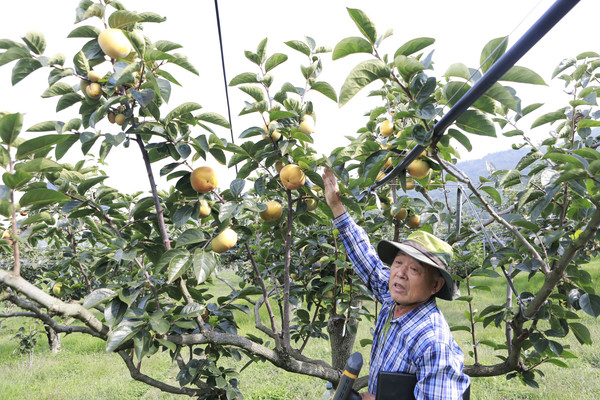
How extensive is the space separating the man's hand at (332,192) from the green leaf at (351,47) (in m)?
0.54

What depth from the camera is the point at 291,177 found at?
1518 mm

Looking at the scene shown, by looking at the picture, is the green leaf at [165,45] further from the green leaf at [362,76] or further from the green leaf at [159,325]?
the green leaf at [159,325]

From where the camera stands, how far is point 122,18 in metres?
1.33

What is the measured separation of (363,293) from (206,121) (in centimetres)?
133

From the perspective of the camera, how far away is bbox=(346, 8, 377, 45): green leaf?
3.68ft

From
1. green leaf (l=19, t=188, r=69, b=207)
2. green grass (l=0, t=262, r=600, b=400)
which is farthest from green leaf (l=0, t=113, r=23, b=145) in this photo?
green grass (l=0, t=262, r=600, b=400)

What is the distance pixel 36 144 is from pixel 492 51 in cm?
131

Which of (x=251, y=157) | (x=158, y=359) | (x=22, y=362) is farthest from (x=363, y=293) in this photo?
(x=22, y=362)

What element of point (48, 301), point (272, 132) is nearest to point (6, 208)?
point (48, 301)

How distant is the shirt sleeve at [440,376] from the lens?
1.07 meters

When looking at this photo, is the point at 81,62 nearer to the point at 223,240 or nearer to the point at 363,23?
the point at 223,240

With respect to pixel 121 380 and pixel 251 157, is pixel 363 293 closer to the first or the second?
pixel 251 157

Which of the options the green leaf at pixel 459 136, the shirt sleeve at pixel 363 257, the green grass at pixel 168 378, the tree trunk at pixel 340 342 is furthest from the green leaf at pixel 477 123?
the green grass at pixel 168 378

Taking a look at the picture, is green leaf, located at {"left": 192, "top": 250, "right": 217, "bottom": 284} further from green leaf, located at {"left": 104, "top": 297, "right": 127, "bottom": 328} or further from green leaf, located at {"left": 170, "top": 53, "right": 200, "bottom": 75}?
green leaf, located at {"left": 170, "top": 53, "right": 200, "bottom": 75}
